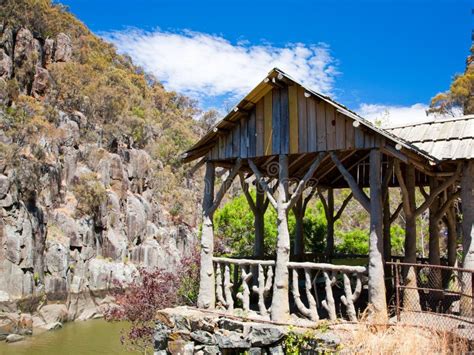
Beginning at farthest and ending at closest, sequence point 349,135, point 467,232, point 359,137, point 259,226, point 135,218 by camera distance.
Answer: point 135,218 → point 259,226 → point 349,135 → point 359,137 → point 467,232

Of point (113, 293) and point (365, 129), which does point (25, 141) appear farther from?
point (365, 129)

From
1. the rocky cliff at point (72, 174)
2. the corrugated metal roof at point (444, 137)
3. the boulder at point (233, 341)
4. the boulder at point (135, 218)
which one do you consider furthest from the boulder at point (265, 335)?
the boulder at point (135, 218)

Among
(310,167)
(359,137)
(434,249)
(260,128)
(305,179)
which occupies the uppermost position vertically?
(260,128)

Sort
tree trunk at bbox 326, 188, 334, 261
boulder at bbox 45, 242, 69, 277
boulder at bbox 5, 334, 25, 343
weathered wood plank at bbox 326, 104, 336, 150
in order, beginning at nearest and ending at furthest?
weathered wood plank at bbox 326, 104, 336, 150 → tree trunk at bbox 326, 188, 334, 261 → boulder at bbox 5, 334, 25, 343 → boulder at bbox 45, 242, 69, 277

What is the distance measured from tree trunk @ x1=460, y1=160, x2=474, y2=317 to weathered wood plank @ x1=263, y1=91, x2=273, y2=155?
351cm

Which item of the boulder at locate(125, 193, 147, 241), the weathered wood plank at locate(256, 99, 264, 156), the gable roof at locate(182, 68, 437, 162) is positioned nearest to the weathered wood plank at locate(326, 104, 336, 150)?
the gable roof at locate(182, 68, 437, 162)

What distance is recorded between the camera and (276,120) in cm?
881

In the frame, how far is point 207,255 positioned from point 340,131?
11.9 ft

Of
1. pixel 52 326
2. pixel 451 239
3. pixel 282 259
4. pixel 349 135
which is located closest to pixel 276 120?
pixel 349 135

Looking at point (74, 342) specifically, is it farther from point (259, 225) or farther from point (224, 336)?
point (224, 336)

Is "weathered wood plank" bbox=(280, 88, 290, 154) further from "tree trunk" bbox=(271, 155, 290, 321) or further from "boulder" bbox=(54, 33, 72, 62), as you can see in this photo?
"boulder" bbox=(54, 33, 72, 62)

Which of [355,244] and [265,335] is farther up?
[355,244]

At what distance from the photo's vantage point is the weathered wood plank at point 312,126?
831 centimetres

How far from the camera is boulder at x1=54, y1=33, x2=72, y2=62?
3956 centimetres
